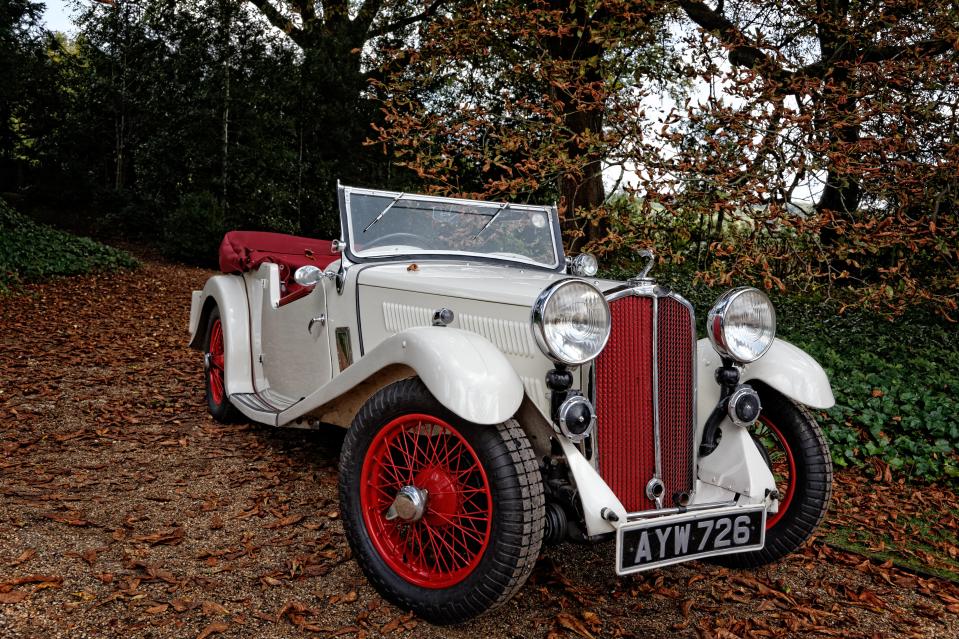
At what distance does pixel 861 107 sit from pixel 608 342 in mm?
4140

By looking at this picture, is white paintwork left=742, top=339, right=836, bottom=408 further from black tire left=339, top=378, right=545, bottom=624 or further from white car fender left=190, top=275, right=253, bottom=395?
white car fender left=190, top=275, right=253, bottom=395

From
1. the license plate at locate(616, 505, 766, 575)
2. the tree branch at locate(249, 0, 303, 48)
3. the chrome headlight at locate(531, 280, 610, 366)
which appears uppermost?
the tree branch at locate(249, 0, 303, 48)

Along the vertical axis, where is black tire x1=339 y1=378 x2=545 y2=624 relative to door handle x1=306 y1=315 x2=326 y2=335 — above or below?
below

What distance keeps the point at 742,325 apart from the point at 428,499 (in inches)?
54.4

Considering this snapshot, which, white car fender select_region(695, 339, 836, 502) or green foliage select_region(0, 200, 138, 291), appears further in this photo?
green foliage select_region(0, 200, 138, 291)

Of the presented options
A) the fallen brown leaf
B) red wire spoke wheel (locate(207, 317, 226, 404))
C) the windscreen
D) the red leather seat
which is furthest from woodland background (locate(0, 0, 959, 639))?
the windscreen

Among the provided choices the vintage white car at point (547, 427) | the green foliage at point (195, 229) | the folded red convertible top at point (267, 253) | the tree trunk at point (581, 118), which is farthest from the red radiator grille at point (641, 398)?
the green foliage at point (195, 229)

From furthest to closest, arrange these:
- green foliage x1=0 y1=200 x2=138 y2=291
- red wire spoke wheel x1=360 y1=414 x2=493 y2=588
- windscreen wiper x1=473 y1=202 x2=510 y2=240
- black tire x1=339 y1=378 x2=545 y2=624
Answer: green foliage x1=0 y1=200 x2=138 y2=291 → windscreen wiper x1=473 y1=202 x2=510 y2=240 → red wire spoke wheel x1=360 y1=414 x2=493 y2=588 → black tire x1=339 y1=378 x2=545 y2=624

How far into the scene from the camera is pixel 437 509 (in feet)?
8.77

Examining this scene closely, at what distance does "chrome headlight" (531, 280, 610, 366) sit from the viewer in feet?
8.13

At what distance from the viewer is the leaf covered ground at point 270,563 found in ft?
8.58

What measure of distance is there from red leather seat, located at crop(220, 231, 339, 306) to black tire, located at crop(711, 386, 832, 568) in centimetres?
263

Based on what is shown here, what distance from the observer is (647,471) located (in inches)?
111

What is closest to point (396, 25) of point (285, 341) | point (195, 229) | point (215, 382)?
point (195, 229)
